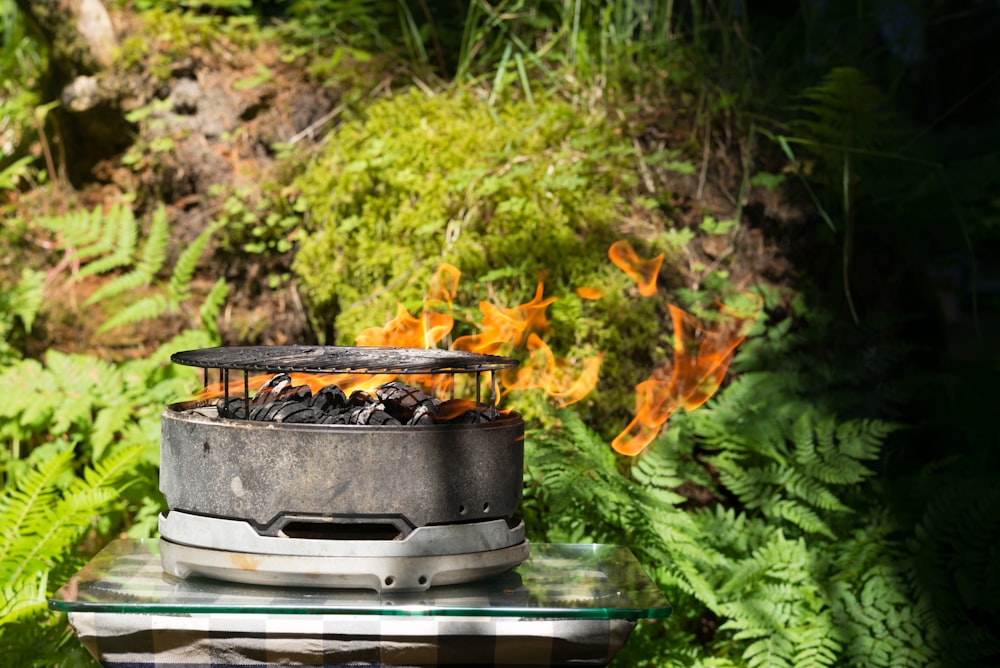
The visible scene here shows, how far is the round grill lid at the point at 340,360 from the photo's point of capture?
231 cm

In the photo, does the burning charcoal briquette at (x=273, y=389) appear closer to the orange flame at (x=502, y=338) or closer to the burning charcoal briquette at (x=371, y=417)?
the burning charcoal briquette at (x=371, y=417)

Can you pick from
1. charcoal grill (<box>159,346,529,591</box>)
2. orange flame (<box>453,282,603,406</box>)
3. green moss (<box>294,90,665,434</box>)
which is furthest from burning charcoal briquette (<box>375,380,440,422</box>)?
green moss (<box>294,90,665,434</box>)

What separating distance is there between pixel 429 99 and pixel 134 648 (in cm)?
320

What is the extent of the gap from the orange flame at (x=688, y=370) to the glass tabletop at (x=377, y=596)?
1299mm

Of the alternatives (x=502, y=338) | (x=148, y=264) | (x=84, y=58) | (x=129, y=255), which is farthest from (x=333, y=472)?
(x=84, y=58)

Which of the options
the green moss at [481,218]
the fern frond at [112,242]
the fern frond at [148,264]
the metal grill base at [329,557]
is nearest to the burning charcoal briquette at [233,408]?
the metal grill base at [329,557]

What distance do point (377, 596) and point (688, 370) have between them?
2075 mm

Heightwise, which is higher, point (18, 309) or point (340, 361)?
point (340, 361)

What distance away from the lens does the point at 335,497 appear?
2.31 metres

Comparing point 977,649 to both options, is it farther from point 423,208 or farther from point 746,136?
point 423,208

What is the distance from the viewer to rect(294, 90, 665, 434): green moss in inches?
162

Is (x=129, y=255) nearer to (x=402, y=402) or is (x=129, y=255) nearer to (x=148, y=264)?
(x=148, y=264)

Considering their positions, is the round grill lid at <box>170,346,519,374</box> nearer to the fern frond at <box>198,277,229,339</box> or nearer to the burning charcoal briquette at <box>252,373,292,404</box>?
the burning charcoal briquette at <box>252,373,292,404</box>

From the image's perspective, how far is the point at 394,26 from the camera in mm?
5285
